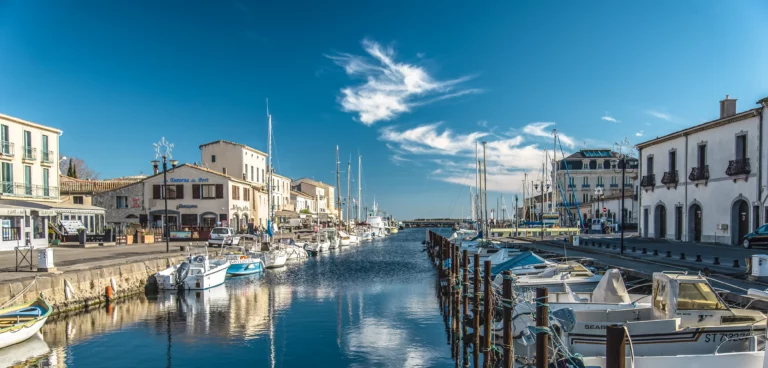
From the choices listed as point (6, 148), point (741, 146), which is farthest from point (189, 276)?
point (741, 146)

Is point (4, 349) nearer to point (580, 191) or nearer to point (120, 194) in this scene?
point (120, 194)

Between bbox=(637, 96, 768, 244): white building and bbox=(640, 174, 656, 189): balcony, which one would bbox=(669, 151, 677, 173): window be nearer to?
bbox=(637, 96, 768, 244): white building

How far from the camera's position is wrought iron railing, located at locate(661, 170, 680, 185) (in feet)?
146

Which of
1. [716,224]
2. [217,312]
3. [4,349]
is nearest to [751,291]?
[217,312]

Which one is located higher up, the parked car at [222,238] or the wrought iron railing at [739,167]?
the wrought iron railing at [739,167]

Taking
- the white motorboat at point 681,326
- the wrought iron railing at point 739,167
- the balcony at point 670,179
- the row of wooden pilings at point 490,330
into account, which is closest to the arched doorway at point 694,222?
the balcony at point 670,179

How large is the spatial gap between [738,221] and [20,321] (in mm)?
43208

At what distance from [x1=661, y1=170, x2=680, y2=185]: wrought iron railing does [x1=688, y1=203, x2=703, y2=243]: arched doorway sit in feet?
9.91

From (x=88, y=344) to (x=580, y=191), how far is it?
95.0m

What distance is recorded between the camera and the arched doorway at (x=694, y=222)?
42.1m

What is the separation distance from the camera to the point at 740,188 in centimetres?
3644

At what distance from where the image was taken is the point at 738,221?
3741cm

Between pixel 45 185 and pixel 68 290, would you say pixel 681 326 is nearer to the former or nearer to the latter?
pixel 68 290

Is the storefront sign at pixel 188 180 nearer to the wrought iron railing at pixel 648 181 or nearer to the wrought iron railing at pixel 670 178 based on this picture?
the wrought iron railing at pixel 648 181
